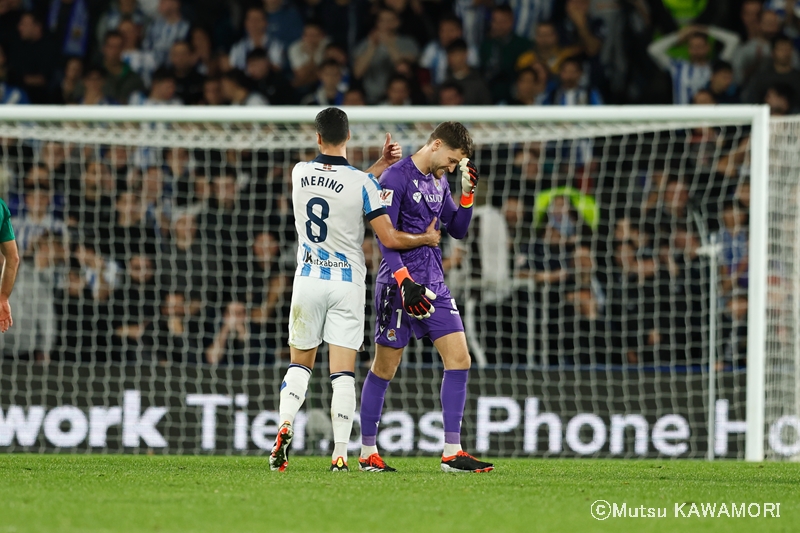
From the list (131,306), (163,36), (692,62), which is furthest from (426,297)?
(163,36)

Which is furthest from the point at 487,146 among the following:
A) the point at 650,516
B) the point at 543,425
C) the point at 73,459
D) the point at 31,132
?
the point at 650,516

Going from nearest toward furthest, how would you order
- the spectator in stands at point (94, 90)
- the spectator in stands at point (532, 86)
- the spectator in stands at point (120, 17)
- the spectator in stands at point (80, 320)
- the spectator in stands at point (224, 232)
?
the spectator in stands at point (80, 320)
the spectator in stands at point (224, 232)
the spectator in stands at point (532, 86)
the spectator in stands at point (94, 90)
the spectator in stands at point (120, 17)

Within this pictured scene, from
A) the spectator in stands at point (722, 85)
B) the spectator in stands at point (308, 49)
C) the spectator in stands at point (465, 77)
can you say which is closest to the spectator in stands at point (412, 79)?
the spectator in stands at point (465, 77)

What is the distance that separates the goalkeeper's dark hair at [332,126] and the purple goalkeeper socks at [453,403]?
4.68 feet

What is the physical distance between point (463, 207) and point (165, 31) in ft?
25.6

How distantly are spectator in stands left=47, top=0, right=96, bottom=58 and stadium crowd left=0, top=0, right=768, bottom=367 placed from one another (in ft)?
0.11

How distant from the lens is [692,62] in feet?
40.5

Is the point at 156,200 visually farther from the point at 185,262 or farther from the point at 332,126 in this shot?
the point at 332,126

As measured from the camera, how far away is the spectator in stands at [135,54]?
513 inches

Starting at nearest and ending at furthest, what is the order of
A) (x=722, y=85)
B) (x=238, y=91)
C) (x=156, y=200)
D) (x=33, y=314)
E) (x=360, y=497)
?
(x=360, y=497)
(x=33, y=314)
(x=156, y=200)
(x=722, y=85)
(x=238, y=91)

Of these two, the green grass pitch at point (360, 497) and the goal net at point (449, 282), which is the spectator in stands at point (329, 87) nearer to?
the goal net at point (449, 282)

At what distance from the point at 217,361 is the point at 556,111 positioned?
3705mm

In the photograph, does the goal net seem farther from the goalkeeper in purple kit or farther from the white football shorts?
the white football shorts

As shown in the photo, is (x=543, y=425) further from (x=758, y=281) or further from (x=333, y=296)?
(x=333, y=296)
